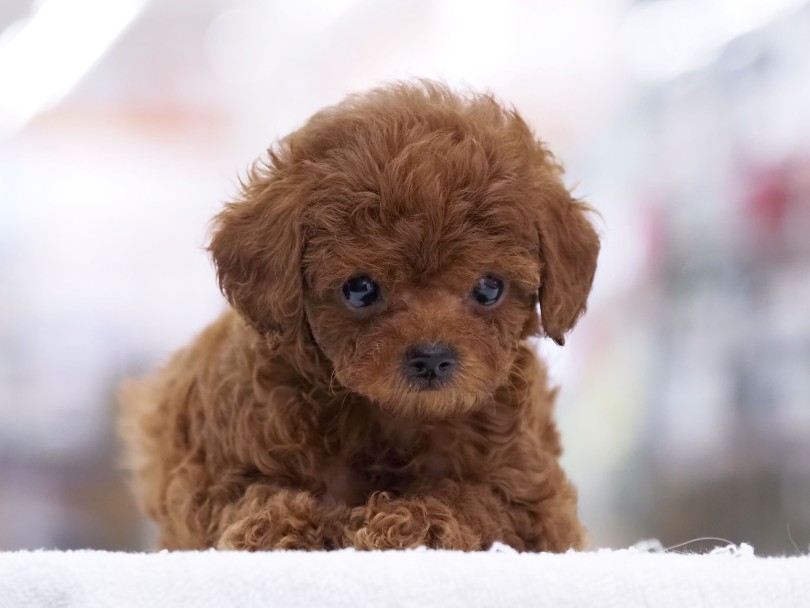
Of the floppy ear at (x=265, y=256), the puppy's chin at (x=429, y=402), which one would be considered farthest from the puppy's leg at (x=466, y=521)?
the floppy ear at (x=265, y=256)

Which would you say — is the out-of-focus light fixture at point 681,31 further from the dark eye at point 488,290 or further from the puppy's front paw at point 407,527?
the puppy's front paw at point 407,527

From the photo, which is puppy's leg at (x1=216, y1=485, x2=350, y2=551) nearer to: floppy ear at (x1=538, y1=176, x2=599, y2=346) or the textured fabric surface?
the textured fabric surface

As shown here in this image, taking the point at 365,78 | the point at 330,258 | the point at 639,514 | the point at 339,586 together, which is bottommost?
the point at 339,586

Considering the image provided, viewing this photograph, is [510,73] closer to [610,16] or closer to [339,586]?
[610,16]

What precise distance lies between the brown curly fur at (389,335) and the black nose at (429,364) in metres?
0.02

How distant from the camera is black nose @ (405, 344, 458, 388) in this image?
1.78 meters

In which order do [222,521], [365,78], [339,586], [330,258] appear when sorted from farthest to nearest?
[365,78] → [222,521] → [330,258] → [339,586]

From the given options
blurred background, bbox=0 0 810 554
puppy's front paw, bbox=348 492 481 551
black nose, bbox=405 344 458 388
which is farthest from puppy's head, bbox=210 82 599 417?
blurred background, bbox=0 0 810 554

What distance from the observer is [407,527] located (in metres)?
1.85

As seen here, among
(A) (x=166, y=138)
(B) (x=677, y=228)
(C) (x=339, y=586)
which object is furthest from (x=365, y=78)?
(C) (x=339, y=586)

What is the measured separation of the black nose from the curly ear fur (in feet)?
1.12

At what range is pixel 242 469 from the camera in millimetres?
2105

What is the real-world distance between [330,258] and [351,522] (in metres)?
0.50

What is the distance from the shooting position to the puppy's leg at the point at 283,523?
1.87 meters
